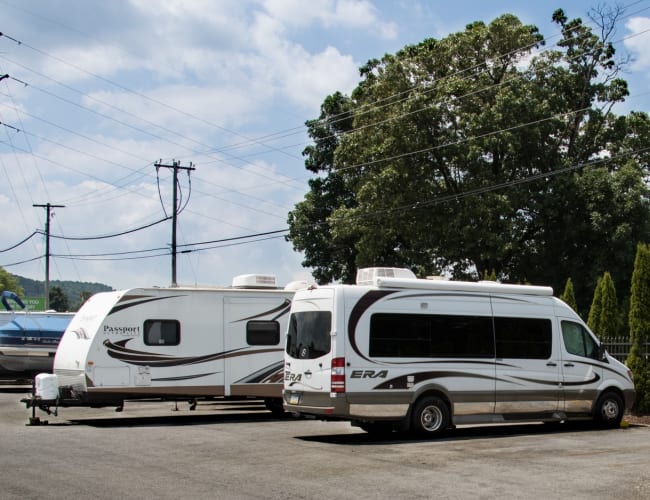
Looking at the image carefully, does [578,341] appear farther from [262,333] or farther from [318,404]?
[262,333]

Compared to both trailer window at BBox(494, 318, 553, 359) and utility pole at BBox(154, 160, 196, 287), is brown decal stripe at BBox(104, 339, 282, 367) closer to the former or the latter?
trailer window at BBox(494, 318, 553, 359)

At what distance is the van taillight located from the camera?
14609 mm

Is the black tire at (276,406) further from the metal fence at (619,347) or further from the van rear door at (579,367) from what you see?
the metal fence at (619,347)

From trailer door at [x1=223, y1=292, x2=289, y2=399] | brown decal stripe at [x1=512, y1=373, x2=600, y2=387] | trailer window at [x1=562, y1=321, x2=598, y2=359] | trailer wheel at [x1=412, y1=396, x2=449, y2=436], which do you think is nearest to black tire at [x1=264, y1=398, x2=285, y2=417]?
trailer door at [x1=223, y1=292, x2=289, y2=399]

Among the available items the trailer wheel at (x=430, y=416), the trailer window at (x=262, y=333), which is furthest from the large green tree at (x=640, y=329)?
the trailer window at (x=262, y=333)

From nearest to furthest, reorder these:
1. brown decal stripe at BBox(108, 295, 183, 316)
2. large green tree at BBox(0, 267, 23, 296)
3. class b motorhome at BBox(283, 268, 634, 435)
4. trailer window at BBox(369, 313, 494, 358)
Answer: class b motorhome at BBox(283, 268, 634, 435), trailer window at BBox(369, 313, 494, 358), brown decal stripe at BBox(108, 295, 183, 316), large green tree at BBox(0, 267, 23, 296)

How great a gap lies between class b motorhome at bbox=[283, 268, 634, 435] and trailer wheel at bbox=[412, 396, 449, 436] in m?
0.02

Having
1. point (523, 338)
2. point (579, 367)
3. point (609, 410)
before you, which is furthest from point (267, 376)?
point (609, 410)

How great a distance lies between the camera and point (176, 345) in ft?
62.5

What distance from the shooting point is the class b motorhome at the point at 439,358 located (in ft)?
48.8

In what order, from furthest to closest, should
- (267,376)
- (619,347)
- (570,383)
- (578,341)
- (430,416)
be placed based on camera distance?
(619,347)
(267,376)
(578,341)
(570,383)
(430,416)

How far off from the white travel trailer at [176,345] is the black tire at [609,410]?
6.93 meters

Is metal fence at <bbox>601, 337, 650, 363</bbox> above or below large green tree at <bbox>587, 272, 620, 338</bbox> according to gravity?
below

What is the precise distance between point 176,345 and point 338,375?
560 cm
